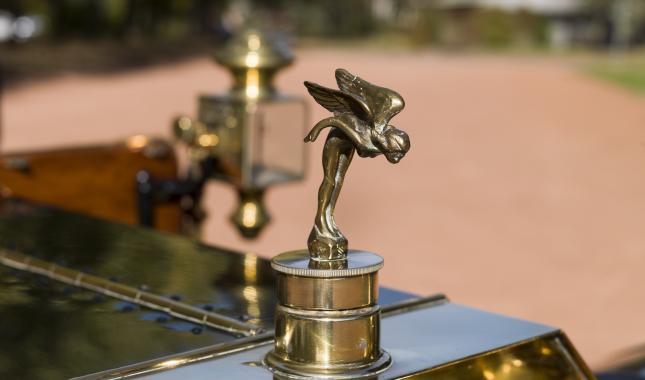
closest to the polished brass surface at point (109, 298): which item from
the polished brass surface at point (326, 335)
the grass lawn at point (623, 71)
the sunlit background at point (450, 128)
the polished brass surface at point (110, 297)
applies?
the polished brass surface at point (110, 297)

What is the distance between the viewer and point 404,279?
7.17m

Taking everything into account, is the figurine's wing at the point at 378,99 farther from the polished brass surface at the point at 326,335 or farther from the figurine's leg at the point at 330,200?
the polished brass surface at the point at 326,335

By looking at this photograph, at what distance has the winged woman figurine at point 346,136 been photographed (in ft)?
4.17

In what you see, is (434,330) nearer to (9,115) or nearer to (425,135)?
(425,135)

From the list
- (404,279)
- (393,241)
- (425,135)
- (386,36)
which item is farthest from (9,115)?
(386,36)

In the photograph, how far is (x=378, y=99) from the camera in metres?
1.28

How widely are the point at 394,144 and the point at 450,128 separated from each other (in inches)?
535

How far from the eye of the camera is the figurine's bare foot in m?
1.27

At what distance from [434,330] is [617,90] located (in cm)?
1883

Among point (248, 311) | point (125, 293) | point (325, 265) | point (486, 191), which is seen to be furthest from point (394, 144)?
point (486, 191)

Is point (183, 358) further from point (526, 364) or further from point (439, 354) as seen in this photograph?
point (526, 364)

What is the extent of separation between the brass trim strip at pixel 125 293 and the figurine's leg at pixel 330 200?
0.24 meters

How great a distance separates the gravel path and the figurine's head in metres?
1.91

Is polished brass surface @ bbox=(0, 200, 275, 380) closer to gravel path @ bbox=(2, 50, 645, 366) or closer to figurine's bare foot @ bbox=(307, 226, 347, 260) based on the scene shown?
figurine's bare foot @ bbox=(307, 226, 347, 260)
